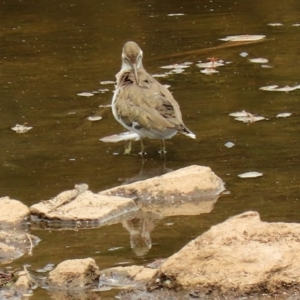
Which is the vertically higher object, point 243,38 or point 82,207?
point 82,207

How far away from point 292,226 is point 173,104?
100 inches

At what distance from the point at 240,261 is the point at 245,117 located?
3467mm

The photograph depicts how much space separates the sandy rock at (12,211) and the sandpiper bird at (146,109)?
1485mm

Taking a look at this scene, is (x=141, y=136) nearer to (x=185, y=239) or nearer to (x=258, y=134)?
(x=258, y=134)

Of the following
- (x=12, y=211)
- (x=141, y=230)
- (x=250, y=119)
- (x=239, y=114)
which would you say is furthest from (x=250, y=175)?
(x=12, y=211)

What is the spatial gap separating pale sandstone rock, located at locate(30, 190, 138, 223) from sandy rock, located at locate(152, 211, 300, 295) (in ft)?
3.58

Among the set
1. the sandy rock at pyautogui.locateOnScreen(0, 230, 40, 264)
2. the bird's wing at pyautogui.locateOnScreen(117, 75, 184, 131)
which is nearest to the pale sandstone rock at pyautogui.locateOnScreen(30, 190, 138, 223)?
the sandy rock at pyautogui.locateOnScreen(0, 230, 40, 264)

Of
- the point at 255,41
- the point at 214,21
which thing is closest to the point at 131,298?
the point at 255,41

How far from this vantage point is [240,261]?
15.9 feet

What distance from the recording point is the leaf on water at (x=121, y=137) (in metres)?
7.82

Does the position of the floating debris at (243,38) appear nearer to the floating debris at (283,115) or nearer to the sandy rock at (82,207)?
the floating debris at (283,115)

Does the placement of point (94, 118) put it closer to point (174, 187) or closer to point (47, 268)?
point (174, 187)

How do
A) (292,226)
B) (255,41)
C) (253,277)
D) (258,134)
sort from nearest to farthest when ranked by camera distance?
1. (253,277)
2. (292,226)
3. (258,134)
4. (255,41)

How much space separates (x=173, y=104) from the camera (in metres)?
7.48
